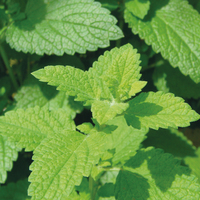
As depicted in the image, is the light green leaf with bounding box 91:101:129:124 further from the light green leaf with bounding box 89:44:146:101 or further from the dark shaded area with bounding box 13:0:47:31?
the dark shaded area with bounding box 13:0:47:31

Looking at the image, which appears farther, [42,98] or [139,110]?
[42,98]

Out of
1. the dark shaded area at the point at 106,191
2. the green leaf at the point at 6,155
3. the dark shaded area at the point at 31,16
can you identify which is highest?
the dark shaded area at the point at 31,16

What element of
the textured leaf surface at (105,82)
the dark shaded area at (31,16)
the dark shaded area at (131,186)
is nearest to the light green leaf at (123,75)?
the textured leaf surface at (105,82)

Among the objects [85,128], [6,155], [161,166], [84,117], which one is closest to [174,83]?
[84,117]

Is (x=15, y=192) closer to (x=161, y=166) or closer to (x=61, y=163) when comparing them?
(x=61, y=163)

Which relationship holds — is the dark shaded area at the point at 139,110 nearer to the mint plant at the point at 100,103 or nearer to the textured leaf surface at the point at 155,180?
the mint plant at the point at 100,103

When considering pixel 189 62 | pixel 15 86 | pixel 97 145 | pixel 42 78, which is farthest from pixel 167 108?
pixel 15 86
